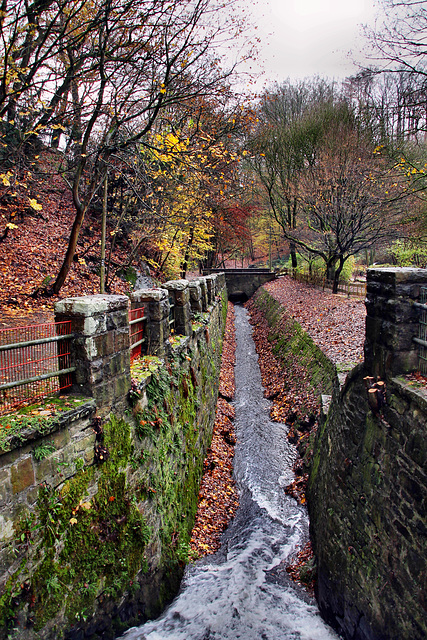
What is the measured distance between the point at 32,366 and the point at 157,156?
6.51 metres

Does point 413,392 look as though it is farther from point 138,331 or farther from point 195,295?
point 195,295

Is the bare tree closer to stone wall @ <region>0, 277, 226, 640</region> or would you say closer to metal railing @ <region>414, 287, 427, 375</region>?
metal railing @ <region>414, 287, 427, 375</region>

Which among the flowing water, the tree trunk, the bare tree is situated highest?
the bare tree

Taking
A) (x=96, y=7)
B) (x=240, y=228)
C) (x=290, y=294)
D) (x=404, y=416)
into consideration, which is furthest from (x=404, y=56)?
(x=240, y=228)

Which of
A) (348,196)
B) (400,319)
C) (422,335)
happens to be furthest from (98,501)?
(348,196)

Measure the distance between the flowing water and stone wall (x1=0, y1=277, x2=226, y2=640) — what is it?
1.23 feet

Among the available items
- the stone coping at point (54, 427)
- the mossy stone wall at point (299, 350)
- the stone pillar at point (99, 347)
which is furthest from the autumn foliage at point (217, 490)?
the stone coping at point (54, 427)

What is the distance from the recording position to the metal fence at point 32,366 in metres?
3.31

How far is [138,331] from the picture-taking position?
5.83m

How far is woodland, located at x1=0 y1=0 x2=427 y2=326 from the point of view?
8.09 meters

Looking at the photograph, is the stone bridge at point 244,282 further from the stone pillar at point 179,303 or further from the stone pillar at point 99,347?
the stone pillar at point 99,347

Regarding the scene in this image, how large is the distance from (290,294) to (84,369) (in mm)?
20391

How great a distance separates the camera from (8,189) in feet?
46.1

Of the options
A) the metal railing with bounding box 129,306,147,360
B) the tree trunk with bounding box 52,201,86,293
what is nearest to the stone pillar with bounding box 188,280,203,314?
the tree trunk with bounding box 52,201,86,293
